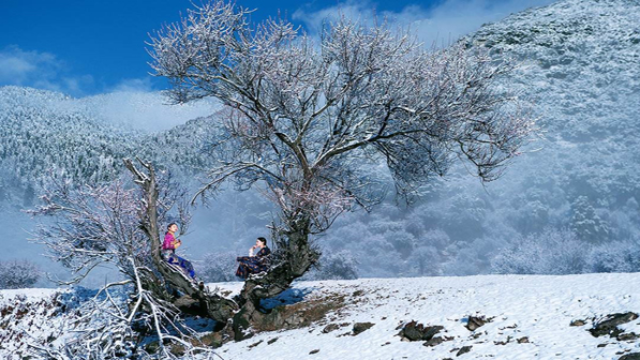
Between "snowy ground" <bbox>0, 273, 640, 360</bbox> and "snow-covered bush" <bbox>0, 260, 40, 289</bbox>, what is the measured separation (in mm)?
8196

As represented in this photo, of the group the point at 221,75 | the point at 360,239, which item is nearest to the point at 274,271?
the point at 221,75

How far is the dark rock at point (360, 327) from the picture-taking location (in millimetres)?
9630

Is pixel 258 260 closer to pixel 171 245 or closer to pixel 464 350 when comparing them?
pixel 171 245

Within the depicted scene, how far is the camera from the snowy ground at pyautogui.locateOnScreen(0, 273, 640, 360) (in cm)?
699

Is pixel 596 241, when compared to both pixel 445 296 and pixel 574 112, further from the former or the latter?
pixel 445 296

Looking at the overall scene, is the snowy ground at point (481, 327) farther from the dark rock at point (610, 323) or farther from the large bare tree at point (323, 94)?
the large bare tree at point (323, 94)

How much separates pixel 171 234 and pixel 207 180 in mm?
2288

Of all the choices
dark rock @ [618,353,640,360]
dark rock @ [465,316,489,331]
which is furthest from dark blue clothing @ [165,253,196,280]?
dark rock @ [618,353,640,360]

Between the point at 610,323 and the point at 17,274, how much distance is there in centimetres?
2099

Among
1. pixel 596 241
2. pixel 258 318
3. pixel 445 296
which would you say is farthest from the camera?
pixel 596 241

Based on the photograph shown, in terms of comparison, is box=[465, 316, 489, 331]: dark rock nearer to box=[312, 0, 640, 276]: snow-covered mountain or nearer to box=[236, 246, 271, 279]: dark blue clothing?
box=[236, 246, 271, 279]: dark blue clothing

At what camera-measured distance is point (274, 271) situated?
12.7 m

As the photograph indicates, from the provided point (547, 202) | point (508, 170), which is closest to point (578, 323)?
point (547, 202)

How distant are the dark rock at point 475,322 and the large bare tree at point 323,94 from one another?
13.1ft
